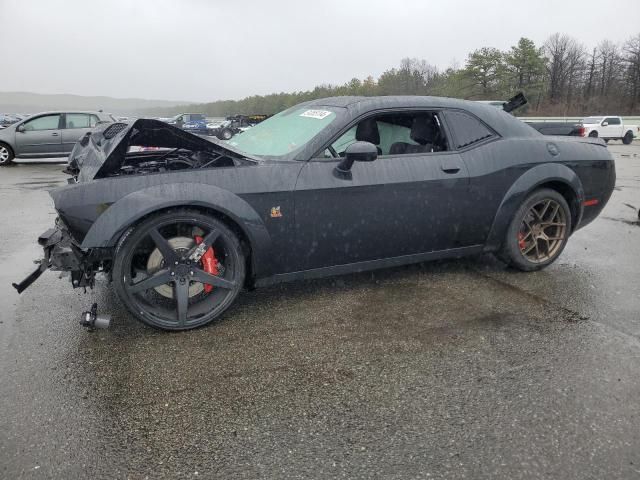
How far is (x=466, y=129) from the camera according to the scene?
375cm

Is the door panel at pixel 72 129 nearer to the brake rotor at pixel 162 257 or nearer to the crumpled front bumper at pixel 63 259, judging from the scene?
the crumpled front bumper at pixel 63 259

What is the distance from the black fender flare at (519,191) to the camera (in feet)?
12.4

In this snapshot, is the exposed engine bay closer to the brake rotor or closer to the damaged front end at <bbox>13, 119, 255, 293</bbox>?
the damaged front end at <bbox>13, 119, 255, 293</bbox>

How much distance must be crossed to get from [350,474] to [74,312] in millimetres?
2357

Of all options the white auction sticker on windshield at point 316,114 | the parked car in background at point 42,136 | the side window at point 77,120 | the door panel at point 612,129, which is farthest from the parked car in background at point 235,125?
the white auction sticker on windshield at point 316,114

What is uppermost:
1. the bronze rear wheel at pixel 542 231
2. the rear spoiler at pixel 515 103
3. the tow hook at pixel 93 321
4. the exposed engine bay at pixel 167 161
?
the rear spoiler at pixel 515 103

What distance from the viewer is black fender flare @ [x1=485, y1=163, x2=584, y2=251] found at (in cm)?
377

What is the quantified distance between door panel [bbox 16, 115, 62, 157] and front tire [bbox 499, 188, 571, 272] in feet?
44.2

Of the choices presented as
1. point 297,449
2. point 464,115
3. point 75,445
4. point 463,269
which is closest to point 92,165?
point 75,445

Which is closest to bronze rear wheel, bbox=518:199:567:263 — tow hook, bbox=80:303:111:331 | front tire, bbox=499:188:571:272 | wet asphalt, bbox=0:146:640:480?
front tire, bbox=499:188:571:272

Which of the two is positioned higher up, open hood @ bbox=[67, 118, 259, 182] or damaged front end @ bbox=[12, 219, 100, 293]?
open hood @ bbox=[67, 118, 259, 182]

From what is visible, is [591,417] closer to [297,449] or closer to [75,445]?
[297,449]

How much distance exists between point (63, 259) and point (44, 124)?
13.1m

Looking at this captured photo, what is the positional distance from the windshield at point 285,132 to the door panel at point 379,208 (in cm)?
27
